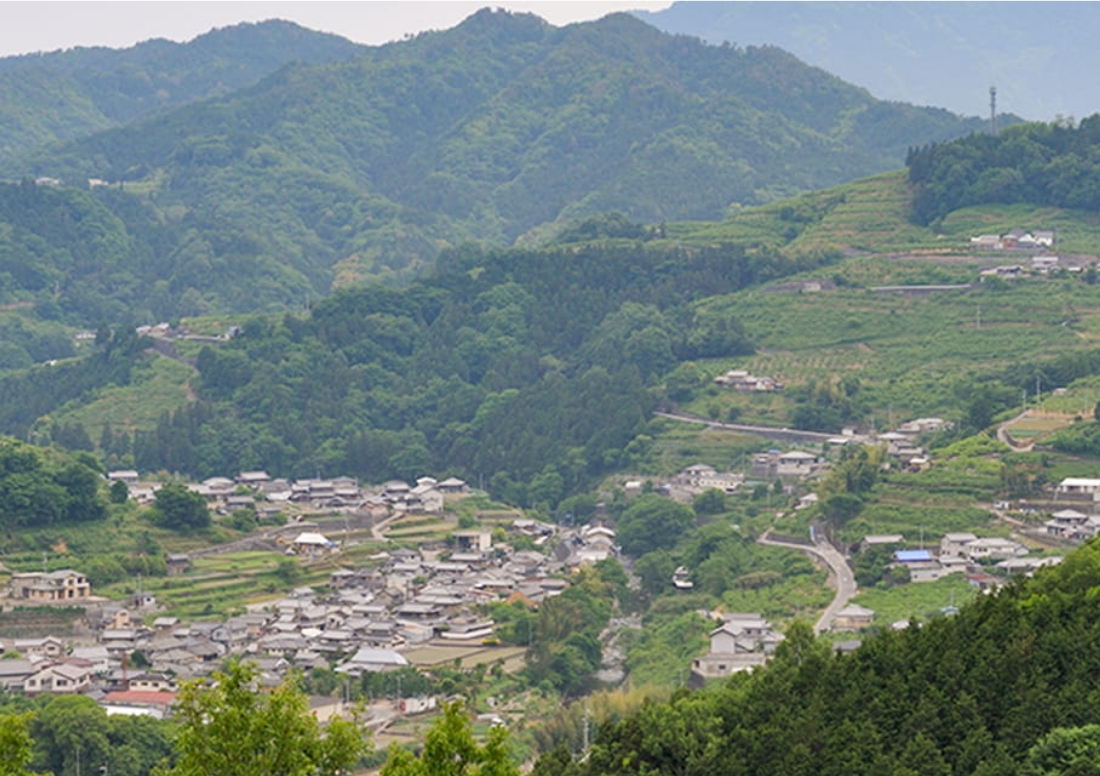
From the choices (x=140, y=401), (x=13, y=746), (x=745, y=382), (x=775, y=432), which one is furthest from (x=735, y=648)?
(x=140, y=401)

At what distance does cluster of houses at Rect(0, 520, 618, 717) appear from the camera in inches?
2201

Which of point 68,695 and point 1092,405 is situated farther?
point 1092,405

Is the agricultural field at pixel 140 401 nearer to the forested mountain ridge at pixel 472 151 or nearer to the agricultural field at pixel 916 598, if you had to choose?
the forested mountain ridge at pixel 472 151

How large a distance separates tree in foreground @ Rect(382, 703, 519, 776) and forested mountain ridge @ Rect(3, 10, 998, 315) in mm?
115887

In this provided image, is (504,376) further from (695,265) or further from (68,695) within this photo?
(68,695)

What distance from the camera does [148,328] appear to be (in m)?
116

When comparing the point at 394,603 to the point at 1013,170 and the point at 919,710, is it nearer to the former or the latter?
the point at 919,710

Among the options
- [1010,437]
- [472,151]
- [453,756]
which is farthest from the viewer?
[472,151]

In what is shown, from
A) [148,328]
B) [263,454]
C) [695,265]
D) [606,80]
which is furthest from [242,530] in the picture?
[606,80]

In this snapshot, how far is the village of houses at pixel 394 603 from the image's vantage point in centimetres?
5581

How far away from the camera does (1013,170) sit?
101062 mm

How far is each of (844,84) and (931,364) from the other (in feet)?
355

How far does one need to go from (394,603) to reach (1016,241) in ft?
126

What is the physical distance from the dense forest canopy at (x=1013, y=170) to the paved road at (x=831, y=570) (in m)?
36.1
